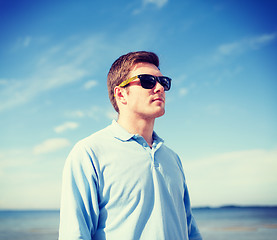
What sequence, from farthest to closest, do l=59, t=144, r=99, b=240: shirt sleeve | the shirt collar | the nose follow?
the nose
the shirt collar
l=59, t=144, r=99, b=240: shirt sleeve

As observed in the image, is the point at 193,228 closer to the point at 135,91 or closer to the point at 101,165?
the point at 101,165

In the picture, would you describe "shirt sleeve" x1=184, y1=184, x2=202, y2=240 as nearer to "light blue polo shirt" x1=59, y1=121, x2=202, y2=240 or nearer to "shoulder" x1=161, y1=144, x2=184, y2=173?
"shoulder" x1=161, y1=144, x2=184, y2=173

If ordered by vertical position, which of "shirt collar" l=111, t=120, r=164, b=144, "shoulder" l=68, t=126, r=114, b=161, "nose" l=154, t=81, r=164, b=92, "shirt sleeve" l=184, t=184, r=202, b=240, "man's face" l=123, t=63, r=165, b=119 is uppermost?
"nose" l=154, t=81, r=164, b=92

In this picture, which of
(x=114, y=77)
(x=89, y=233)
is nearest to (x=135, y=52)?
(x=114, y=77)

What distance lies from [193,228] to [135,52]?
4.75ft

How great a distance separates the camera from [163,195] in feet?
6.46

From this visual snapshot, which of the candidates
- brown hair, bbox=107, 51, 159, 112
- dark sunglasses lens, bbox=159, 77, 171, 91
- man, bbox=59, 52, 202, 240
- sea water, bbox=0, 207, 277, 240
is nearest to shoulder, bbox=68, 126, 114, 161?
man, bbox=59, 52, 202, 240

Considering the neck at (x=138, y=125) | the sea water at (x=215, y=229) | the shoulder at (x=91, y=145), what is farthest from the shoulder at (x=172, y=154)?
the sea water at (x=215, y=229)

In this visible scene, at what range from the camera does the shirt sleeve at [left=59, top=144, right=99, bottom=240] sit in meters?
1.74

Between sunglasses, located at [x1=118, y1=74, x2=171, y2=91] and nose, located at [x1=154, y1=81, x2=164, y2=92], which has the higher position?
sunglasses, located at [x1=118, y1=74, x2=171, y2=91]

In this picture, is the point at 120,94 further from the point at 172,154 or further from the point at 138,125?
the point at 172,154

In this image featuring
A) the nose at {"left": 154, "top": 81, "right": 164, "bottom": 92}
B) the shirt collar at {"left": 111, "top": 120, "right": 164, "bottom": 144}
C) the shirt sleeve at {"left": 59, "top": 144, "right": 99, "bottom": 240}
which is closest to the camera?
the shirt sleeve at {"left": 59, "top": 144, "right": 99, "bottom": 240}

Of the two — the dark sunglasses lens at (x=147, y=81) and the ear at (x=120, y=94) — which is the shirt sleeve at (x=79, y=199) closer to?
the ear at (x=120, y=94)

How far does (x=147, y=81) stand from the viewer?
2.25 metres
